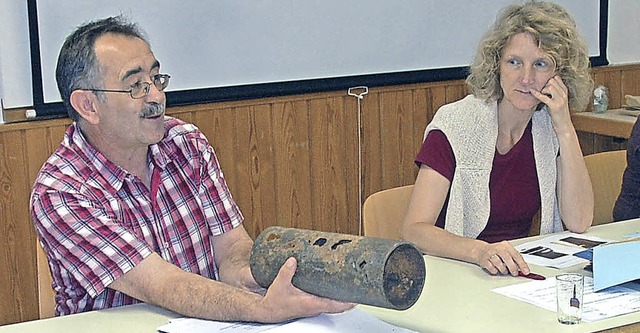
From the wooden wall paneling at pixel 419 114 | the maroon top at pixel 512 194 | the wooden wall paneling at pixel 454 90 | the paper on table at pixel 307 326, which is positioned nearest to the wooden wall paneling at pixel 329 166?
the wooden wall paneling at pixel 419 114

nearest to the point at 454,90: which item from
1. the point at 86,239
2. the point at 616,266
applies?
the point at 616,266

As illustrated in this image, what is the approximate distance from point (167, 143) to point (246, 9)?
1.44 meters

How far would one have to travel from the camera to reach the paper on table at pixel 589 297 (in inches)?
69.9

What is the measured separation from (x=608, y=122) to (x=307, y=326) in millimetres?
2818

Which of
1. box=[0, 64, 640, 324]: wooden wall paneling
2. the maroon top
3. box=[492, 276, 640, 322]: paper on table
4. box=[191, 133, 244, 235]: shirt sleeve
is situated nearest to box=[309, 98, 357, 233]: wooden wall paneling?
box=[0, 64, 640, 324]: wooden wall paneling

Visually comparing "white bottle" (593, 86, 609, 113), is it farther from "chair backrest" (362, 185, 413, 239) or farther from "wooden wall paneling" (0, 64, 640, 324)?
"chair backrest" (362, 185, 413, 239)

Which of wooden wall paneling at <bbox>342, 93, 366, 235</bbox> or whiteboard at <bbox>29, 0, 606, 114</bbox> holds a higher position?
whiteboard at <bbox>29, 0, 606, 114</bbox>

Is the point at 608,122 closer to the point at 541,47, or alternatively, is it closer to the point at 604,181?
the point at 604,181

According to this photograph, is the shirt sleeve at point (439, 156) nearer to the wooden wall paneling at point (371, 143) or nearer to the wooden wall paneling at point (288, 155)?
the wooden wall paneling at point (288, 155)

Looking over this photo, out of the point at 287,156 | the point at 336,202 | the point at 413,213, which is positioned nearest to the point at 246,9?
the point at 287,156

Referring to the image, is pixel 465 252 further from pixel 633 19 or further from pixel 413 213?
pixel 633 19

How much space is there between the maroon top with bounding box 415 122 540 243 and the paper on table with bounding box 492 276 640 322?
636mm

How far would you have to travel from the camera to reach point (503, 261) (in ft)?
6.66

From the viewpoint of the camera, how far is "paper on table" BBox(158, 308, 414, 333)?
5.48ft
